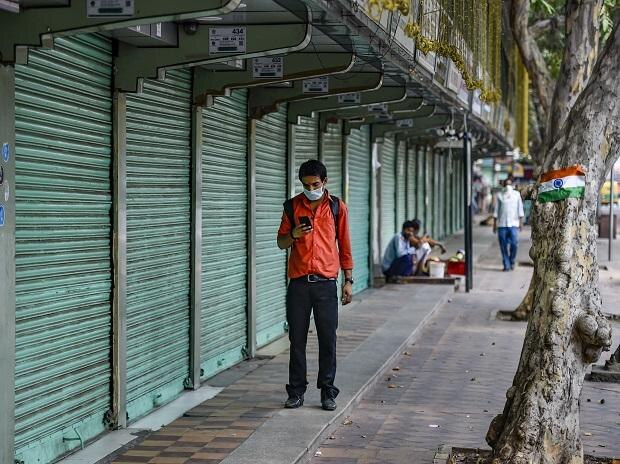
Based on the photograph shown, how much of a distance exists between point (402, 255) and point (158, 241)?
11513mm

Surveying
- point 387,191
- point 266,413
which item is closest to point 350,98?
point 266,413

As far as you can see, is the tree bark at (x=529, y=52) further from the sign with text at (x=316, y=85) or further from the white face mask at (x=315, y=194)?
the white face mask at (x=315, y=194)

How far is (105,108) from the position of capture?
318 inches

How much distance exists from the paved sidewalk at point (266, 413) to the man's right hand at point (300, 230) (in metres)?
1.31

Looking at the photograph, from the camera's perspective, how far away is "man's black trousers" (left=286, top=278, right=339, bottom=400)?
8.80 meters

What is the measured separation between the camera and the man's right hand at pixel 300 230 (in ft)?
28.5

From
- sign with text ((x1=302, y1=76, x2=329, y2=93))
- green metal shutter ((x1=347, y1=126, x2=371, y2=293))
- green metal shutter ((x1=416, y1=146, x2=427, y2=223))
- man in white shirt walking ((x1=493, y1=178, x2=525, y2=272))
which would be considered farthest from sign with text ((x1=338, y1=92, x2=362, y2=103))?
green metal shutter ((x1=416, y1=146, x2=427, y2=223))

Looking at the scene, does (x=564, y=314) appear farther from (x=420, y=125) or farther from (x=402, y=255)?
(x=420, y=125)

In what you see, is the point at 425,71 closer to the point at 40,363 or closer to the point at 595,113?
the point at 595,113

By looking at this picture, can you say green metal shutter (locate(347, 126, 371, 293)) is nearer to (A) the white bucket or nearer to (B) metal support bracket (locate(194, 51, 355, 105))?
(A) the white bucket

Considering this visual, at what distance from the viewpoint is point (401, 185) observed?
24969mm

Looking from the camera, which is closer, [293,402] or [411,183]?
[293,402]

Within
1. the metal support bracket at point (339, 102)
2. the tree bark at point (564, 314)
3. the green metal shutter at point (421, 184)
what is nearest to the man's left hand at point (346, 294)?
the tree bark at point (564, 314)

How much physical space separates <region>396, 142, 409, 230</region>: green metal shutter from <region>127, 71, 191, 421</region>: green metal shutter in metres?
14.6
